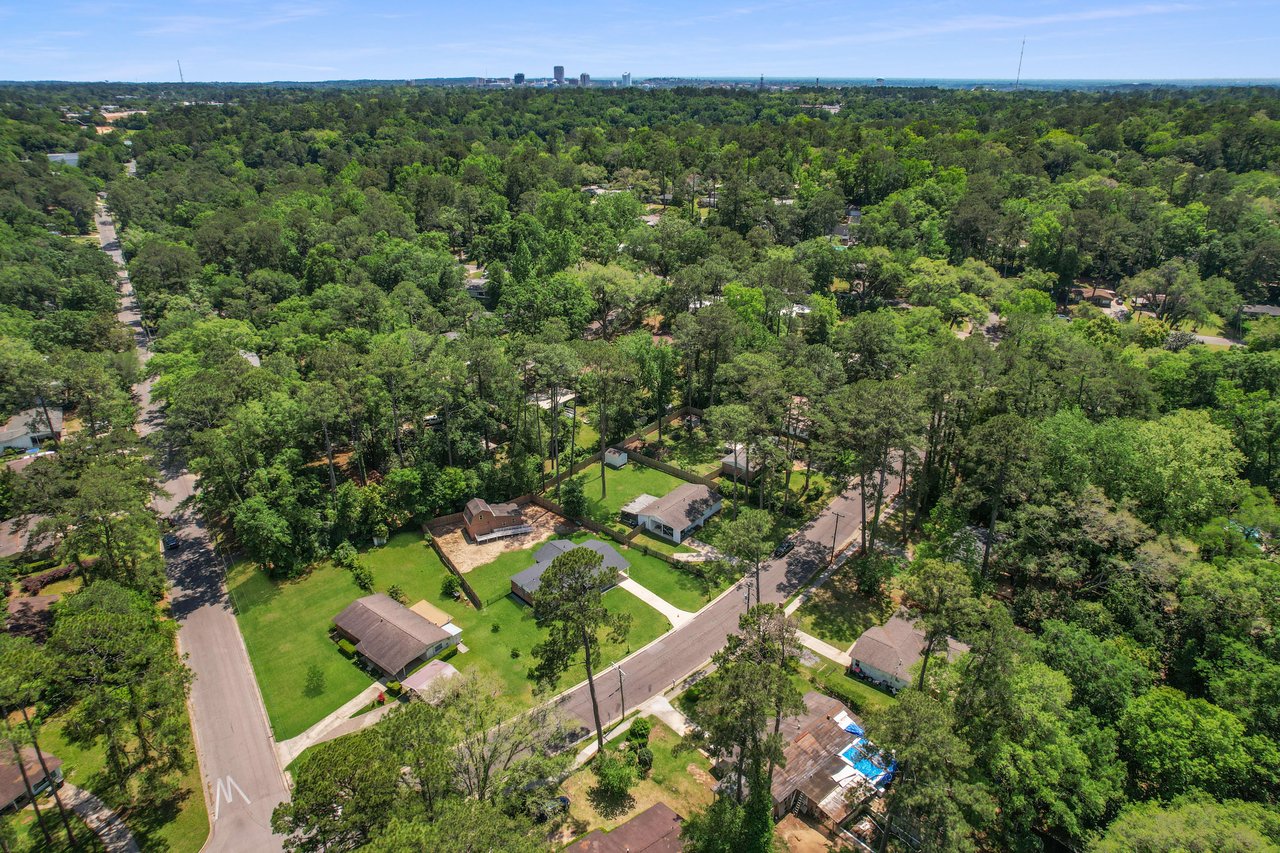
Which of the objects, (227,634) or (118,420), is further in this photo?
(118,420)

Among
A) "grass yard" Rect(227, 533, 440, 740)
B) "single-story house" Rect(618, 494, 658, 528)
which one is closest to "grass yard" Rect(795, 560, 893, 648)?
"single-story house" Rect(618, 494, 658, 528)

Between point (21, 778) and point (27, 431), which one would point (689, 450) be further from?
point (27, 431)

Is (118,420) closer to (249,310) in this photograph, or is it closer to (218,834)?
(249,310)

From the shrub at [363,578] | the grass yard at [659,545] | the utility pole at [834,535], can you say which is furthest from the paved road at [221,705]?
the utility pole at [834,535]

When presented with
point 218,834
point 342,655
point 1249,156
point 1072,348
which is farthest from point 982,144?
point 218,834

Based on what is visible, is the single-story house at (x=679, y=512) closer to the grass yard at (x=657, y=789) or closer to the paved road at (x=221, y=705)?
the grass yard at (x=657, y=789)

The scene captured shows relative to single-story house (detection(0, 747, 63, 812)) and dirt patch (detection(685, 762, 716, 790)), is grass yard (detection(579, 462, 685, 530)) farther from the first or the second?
single-story house (detection(0, 747, 63, 812))

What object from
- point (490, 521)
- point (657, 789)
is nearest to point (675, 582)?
point (490, 521)
